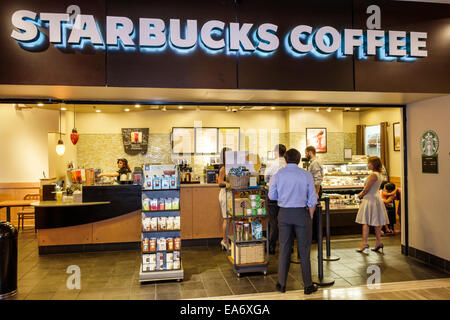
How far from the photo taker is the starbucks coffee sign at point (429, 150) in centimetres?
551

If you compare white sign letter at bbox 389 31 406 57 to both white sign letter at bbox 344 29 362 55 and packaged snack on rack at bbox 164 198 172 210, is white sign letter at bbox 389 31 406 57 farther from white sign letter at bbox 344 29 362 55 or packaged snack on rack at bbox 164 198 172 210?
packaged snack on rack at bbox 164 198 172 210

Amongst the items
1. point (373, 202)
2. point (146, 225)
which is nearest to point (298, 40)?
point (373, 202)

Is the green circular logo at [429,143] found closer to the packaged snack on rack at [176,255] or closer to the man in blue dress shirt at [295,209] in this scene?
the man in blue dress shirt at [295,209]

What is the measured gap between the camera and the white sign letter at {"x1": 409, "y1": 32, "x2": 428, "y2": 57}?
5.03 m

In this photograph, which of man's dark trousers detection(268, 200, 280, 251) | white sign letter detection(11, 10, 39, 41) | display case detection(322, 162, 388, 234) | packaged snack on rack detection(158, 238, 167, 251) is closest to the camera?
white sign letter detection(11, 10, 39, 41)

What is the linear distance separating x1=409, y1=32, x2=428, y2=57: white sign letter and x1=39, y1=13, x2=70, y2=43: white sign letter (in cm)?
474

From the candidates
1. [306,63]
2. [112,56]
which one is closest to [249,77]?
[306,63]

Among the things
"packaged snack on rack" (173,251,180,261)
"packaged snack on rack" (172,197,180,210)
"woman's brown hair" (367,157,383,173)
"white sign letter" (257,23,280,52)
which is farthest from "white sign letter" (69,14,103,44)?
"woman's brown hair" (367,157,383,173)

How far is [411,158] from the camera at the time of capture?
6059 millimetres

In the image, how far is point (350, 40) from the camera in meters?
4.89

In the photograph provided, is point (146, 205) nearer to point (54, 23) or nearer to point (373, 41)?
point (54, 23)

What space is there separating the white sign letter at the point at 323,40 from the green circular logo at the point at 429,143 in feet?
7.27

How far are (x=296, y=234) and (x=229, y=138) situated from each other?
6.24 meters

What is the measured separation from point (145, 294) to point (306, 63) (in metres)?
3.81
